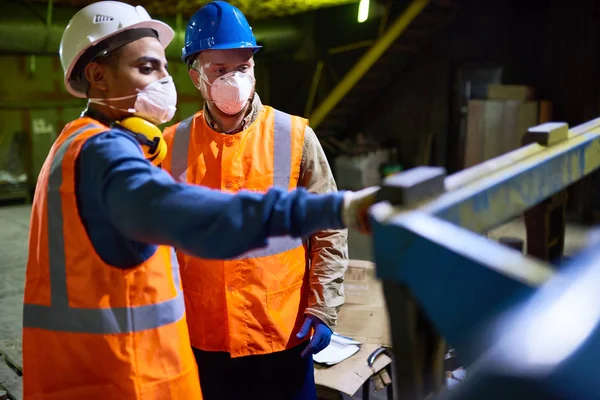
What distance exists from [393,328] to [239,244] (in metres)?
0.40

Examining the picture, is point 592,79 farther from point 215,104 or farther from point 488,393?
point 488,393

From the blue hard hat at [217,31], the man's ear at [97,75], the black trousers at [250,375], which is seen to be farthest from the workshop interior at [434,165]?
Result: the blue hard hat at [217,31]

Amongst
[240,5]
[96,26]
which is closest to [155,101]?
[96,26]

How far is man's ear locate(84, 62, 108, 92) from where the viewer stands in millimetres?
1471

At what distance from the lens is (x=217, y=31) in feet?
6.86

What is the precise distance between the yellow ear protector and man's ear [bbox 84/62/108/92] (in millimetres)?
108

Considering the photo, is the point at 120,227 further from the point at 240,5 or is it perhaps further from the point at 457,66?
the point at 457,66

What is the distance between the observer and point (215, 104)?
212 centimetres

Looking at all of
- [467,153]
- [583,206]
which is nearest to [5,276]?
[467,153]

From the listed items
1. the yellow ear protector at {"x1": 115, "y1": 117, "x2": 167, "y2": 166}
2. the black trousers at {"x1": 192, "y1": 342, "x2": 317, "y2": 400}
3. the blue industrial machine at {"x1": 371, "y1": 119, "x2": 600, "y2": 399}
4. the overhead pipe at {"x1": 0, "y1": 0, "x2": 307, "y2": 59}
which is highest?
the overhead pipe at {"x1": 0, "y1": 0, "x2": 307, "y2": 59}

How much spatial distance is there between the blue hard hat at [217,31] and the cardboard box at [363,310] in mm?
1370

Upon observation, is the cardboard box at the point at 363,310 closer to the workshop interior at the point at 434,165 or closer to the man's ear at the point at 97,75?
the workshop interior at the point at 434,165

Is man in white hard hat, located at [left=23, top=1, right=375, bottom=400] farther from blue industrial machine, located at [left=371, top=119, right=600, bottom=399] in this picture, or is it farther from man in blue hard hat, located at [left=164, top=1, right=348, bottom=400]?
man in blue hard hat, located at [left=164, top=1, right=348, bottom=400]

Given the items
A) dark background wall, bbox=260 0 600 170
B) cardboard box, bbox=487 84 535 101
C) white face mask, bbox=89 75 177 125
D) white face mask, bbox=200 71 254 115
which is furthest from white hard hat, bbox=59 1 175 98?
dark background wall, bbox=260 0 600 170
